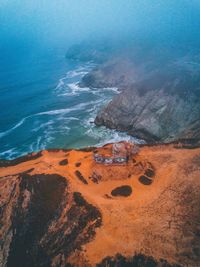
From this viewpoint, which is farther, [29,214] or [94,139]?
[94,139]

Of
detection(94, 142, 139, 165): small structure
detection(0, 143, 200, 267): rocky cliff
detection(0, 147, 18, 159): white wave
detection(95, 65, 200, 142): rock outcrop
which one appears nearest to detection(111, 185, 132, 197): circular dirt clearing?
detection(0, 143, 200, 267): rocky cliff

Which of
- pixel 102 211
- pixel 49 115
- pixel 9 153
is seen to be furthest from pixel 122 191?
pixel 49 115

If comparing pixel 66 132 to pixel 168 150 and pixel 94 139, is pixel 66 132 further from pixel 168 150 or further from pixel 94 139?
pixel 168 150

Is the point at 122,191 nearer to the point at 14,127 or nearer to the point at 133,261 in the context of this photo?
the point at 133,261

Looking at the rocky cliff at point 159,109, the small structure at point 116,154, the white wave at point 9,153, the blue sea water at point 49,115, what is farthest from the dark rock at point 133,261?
the white wave at point 9,153

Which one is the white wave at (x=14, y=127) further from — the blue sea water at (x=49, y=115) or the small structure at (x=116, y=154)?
the small structure at (x=116, y=154)

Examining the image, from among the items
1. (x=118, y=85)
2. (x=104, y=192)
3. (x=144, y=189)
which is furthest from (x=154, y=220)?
(x=118, y=85)
